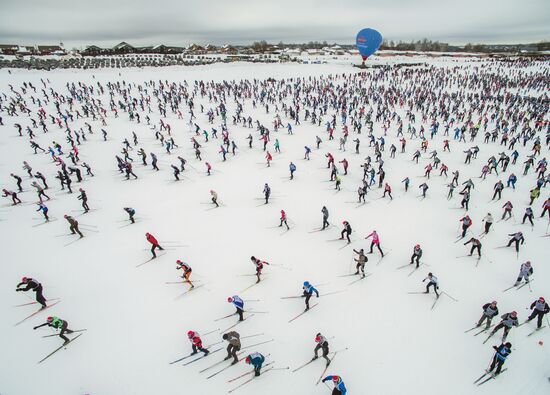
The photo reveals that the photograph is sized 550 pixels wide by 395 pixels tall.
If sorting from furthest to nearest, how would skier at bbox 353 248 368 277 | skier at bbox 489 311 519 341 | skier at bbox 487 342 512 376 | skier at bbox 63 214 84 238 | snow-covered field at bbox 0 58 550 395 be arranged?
1. skier at bbox 63 214 84 238
2. skier at bbox 353 248 368 277
3. skier at bbox 489 311 519 341
4. snow-covered field at bbox 0 58 550 395
5. skier at bbox 487 342 512 376

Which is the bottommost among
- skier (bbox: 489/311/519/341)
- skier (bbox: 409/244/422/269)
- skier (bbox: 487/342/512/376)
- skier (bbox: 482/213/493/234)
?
skier (bbox: 487/342/512/376)

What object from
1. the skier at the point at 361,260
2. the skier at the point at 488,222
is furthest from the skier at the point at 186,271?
the skier at the point at 488,222

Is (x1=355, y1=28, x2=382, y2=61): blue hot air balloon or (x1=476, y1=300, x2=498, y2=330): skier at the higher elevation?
(x1=355, y1=28, x2=382, y2=61): blue hot air balloon

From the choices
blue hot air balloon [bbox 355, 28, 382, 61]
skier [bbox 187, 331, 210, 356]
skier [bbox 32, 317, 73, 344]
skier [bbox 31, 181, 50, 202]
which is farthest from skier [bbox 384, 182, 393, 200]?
blue hot air balloon [bbox 355, 28, 382, 61]

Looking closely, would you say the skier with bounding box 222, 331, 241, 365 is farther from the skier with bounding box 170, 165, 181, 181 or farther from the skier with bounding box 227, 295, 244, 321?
the skier with bounding box 170, 165, 181, 181

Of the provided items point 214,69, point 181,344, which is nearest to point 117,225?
point 181,344

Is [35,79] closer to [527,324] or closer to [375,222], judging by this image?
[375,222]

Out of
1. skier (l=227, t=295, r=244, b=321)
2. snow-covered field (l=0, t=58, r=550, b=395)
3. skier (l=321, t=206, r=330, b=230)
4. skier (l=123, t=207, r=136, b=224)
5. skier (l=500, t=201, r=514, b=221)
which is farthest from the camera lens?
skier (l=500, t=201, r=514, b=221)
